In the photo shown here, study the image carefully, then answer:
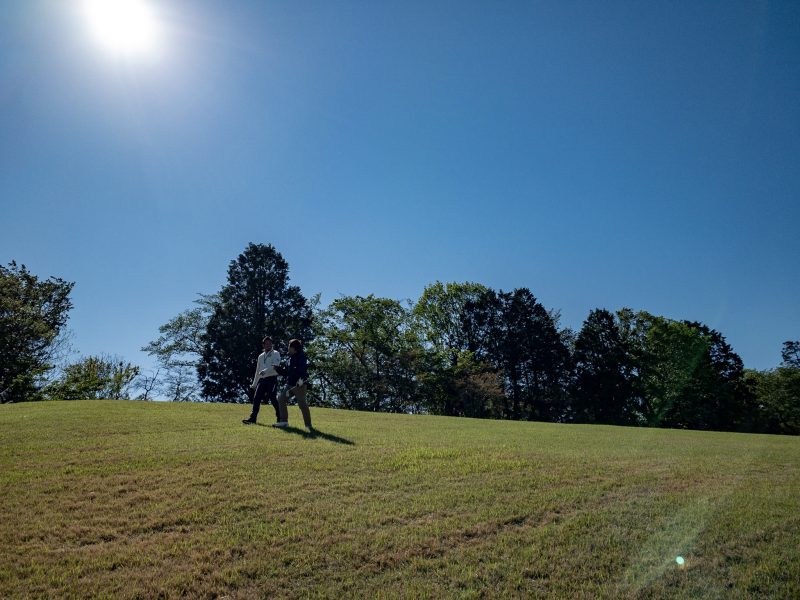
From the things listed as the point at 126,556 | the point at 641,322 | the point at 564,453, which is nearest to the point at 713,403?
the point at 641,322

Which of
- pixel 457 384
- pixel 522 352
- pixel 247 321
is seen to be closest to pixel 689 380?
pixel 522 352

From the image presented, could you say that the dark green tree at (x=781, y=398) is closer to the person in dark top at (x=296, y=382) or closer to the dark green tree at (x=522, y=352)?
the dark green tree at (x=522, y=352)

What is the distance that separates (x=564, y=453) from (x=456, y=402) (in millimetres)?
46185

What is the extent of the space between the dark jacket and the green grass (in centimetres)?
250

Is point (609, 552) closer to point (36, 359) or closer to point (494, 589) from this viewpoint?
point (494, 589)

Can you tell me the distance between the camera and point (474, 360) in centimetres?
6203

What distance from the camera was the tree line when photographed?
5009 cm

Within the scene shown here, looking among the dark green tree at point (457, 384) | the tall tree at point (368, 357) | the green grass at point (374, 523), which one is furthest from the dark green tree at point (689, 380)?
the green grass at point (374, 523)

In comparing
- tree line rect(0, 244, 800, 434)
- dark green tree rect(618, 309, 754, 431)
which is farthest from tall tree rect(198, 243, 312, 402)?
dark green tree rect(618, 309, 754, 431)

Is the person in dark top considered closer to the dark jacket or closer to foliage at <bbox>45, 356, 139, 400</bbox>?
the dark jacket

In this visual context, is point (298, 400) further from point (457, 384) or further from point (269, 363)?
point (457, 384)

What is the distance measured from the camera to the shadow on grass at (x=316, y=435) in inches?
413

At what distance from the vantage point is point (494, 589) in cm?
411

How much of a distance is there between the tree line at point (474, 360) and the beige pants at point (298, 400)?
38.2m
